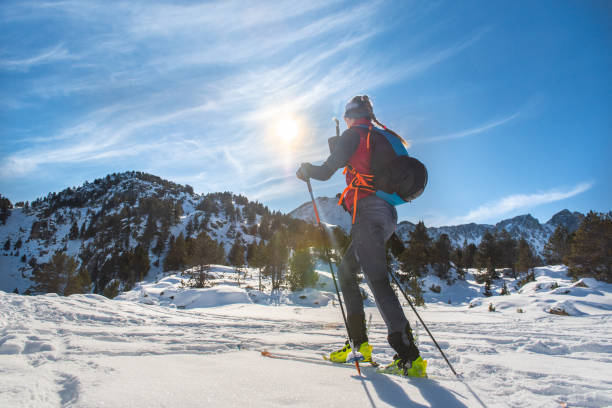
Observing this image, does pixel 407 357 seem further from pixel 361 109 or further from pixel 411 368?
pixel 361 109

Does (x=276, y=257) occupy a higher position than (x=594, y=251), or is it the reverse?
(x=594, y=251)

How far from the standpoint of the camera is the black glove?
2543 millimetres

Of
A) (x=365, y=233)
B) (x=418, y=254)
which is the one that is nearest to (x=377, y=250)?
(x=365, y=233)

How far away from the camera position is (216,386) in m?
1.35

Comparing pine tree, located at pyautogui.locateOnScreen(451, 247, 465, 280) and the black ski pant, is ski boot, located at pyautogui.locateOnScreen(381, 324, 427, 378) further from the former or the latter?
pine tree, located at pyautogui.locateOnScreen(451, 247, 465, 280)

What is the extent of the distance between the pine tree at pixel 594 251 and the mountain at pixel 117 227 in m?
58.7

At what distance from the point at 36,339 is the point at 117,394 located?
5.76ft

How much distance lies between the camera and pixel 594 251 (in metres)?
26.1

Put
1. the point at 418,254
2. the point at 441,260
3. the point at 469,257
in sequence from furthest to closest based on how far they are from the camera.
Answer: the point at 469,257
the point at 441,260
the point at 418,254

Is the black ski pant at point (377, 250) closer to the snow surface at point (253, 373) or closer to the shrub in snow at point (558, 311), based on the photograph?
the snow surface at point (253, 373)

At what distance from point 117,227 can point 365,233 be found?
13838cm

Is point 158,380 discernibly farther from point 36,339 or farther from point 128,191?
point 128,191

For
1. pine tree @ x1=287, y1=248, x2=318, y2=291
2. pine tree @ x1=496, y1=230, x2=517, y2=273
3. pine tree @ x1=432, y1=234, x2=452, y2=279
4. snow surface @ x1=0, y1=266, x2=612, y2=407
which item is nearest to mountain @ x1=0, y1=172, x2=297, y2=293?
pine tree @ x1=287, y1=248, x2=318, y2=291

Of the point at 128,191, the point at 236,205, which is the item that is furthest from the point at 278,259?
the point at 128,191
